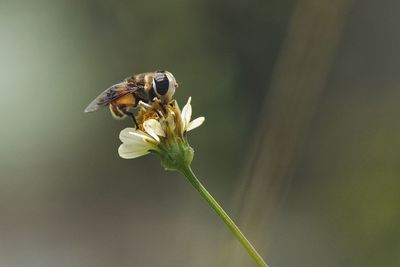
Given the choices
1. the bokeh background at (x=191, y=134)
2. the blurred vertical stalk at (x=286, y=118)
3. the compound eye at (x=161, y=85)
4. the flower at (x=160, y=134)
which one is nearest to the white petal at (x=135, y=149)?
the flower at (x=160, y=134)

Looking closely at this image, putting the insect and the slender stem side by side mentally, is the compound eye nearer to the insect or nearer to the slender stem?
the insect

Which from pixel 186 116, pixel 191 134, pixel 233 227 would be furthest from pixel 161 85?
pixel 191 134

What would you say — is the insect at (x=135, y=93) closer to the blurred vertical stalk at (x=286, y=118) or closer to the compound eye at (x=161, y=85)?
the compound eye at (x=161, y=85)

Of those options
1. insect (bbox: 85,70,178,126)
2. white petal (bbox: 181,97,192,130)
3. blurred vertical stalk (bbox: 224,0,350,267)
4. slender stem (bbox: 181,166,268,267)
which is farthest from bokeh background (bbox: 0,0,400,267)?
slender stem (bbox: 181,166,268,267)

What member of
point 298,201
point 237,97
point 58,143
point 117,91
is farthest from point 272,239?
point 117,91

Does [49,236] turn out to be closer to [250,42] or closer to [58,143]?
[58,143]

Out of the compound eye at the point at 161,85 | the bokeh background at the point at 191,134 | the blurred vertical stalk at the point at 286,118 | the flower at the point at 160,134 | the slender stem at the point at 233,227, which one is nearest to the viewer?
the slender stem at the point at 233,227

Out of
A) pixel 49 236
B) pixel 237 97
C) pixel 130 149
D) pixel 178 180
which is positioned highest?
pixel 130 149
